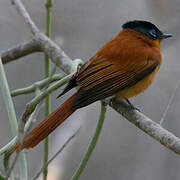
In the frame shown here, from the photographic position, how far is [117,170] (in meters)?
4.10

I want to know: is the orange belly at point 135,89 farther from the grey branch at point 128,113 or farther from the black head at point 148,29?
the black head at point 148,29

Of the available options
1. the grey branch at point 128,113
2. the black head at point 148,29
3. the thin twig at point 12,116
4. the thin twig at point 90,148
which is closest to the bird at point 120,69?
the black head at point 148,29

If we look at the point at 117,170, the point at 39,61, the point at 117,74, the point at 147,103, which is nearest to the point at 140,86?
the point at 117,74

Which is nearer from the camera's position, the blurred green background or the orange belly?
the orange belly

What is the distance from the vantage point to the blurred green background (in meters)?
4.02

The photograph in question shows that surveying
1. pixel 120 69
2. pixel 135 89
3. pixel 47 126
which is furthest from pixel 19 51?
pixel 47 126

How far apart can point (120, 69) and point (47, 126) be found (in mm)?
923

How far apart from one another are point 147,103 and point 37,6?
179cm

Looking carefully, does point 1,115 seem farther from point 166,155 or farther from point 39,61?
point 166,155

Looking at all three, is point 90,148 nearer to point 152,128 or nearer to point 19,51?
point 152,128

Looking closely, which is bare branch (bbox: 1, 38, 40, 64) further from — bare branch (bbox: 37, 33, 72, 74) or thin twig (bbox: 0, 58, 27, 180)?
thin twig (bbox: 0, 58, 27, 180)

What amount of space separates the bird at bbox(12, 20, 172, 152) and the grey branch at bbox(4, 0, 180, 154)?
0.15 metres

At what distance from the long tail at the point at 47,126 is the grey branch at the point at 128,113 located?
0.42 m

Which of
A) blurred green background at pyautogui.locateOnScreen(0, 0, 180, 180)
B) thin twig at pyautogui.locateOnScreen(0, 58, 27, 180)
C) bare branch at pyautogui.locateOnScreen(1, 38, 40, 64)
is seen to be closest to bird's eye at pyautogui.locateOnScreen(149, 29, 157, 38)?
blurred green background at pyautogui.locateOnScreen(0, 0, 180, 180)
